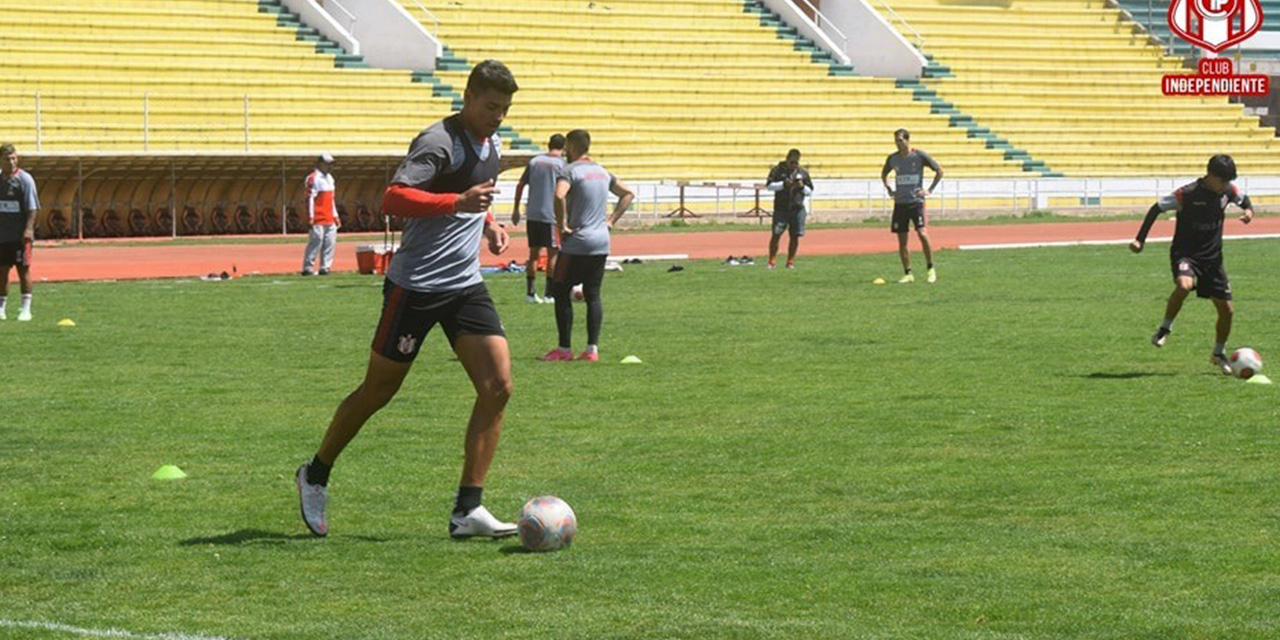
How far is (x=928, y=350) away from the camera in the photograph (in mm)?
18375

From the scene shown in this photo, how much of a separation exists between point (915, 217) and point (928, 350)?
10.6 m

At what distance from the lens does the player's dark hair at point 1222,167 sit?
15703 mm

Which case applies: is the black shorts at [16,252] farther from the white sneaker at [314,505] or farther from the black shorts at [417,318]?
the black shorts at [417,318]

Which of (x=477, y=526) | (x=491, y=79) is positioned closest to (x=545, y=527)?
(x=477, y=526)

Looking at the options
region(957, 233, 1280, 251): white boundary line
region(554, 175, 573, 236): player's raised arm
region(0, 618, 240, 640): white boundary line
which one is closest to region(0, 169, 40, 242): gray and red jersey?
region(554, 175, 573, 236): player's raised arm

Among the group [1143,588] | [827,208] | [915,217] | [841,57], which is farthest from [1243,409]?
[841,57]

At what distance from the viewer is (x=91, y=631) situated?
23.9 ft

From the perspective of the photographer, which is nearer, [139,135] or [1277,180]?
[139,135]

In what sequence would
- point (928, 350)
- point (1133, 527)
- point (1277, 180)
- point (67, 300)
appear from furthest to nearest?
1. point (1277, 180)
2. point (67, 300)
3. point (928, 350)
4. point (1133, 527)

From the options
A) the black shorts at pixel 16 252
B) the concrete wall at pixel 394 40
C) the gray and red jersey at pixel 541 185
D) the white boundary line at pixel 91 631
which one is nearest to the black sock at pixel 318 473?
the white boundary line at pixel 91 631

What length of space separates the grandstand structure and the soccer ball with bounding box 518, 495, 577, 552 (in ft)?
98.4

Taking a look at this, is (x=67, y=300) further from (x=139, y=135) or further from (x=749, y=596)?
(x=749, y=596)

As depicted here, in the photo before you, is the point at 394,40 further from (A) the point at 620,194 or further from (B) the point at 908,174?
(A) the point at 620,194

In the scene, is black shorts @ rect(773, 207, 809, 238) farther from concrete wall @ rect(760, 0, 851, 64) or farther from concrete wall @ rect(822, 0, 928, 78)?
concrete wall @ rect(822, 0, 928, 78)
